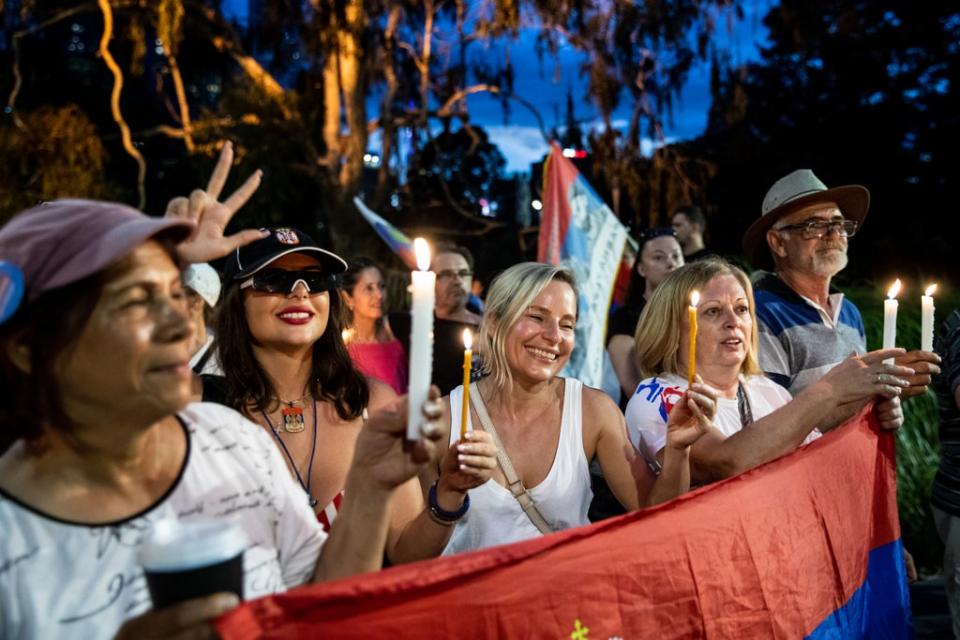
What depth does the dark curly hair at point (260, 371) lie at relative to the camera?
278cm

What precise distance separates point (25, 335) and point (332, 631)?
0.76 m

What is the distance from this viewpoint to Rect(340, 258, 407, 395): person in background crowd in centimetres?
482

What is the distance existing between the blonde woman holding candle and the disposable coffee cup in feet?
6.36

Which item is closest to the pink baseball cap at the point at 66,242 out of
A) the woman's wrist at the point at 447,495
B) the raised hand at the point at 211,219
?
the raised hand at the point at 211,219

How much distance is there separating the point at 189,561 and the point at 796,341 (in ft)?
9.73

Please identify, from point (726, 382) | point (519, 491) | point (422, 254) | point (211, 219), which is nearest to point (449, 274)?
point (726, 382)

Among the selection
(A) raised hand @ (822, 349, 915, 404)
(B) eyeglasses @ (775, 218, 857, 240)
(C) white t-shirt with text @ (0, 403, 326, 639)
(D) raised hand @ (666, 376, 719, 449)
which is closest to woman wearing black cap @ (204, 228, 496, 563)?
(C) white t-shirt with text @ (0, 403, 326, 639)

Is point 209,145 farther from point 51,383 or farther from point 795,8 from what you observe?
point 51,383

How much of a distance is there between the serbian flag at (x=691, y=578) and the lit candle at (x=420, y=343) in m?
0.35

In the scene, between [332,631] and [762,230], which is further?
[762,230]

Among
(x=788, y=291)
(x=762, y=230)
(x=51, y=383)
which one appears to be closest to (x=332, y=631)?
(x=51, y=383)

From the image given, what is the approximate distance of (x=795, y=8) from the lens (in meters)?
16.0

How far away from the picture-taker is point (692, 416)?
2.65 meters

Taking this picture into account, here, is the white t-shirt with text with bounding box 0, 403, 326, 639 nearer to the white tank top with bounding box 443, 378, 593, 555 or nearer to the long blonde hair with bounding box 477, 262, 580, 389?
the white tank top with bounding box 443, 378, 593, 555
